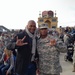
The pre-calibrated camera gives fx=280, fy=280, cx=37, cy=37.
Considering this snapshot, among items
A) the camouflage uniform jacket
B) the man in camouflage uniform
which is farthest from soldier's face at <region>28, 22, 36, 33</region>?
the camouflage uniform jacket

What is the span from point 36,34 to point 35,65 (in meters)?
0.58

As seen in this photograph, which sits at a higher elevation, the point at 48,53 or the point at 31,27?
the point at 31,27

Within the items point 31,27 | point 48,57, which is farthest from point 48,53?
point 31,27

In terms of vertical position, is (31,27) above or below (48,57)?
above

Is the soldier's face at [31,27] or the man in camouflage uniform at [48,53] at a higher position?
the soldier's face at [31,27]

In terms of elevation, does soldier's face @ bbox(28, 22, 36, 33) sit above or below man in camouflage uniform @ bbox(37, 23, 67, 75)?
above

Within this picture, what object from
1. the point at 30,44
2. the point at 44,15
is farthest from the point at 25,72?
the point at 44,15

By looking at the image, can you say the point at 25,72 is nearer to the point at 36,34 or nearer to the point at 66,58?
the point at 36,34

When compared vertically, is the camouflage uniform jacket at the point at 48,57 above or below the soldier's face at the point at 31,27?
below

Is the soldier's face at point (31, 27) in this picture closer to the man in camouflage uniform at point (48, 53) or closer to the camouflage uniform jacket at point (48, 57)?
the man in camouflage uniform at point (48, 53)

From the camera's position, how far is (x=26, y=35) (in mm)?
4922

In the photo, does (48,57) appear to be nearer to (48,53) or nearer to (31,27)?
(48,53)

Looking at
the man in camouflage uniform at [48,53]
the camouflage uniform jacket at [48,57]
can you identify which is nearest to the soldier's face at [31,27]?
the man in camouflage uniform at [48,53]

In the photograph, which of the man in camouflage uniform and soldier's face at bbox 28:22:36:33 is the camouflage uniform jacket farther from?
soldier's face at bbox 28:22:36:33
